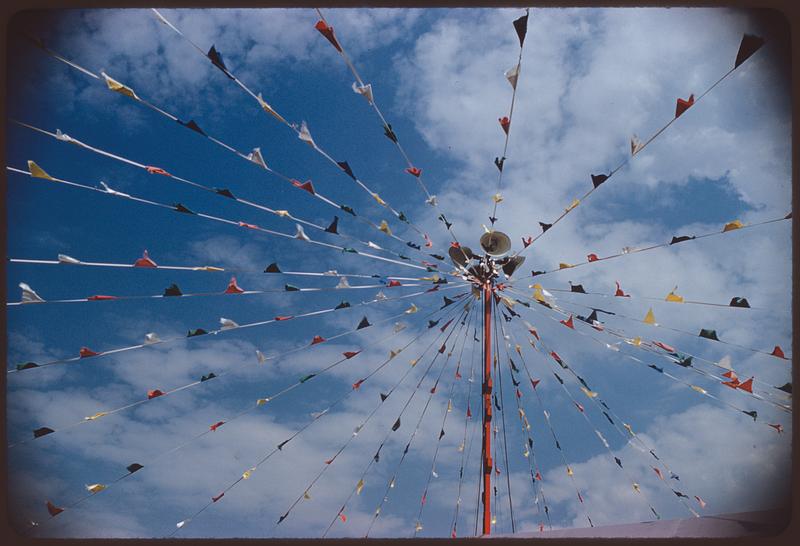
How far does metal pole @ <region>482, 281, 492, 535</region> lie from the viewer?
28.0 ft

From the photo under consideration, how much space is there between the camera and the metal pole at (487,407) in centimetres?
854

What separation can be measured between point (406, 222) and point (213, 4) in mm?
4650

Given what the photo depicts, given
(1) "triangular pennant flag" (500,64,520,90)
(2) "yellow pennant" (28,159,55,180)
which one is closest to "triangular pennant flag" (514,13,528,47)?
(1) "triangular pennant flag" (500,64,520,90)

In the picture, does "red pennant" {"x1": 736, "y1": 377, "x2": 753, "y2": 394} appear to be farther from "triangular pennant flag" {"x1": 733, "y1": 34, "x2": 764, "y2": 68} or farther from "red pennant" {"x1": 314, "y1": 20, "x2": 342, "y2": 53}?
"red pennant" {"x1": 314, "y1": 20, "x2": 342, "y2": 53}

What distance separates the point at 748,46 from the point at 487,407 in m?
6.31

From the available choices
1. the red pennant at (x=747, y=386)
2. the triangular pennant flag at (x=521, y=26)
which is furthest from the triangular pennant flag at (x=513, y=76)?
the red pennant at (x=747, y=386)

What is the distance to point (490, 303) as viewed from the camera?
374 inches

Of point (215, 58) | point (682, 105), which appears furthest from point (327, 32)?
point (682, 105)

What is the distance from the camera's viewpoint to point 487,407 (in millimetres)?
9000

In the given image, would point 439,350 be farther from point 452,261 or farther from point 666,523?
point 666,523

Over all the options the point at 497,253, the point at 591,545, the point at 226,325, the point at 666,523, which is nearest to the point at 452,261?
the point at 497,253

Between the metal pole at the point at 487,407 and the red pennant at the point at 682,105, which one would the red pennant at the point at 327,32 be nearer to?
the red pennant at the point at 682,105

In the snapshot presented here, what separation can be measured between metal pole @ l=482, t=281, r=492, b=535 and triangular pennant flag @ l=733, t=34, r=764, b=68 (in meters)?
5.61

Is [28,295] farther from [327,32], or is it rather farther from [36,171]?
[327,32]
